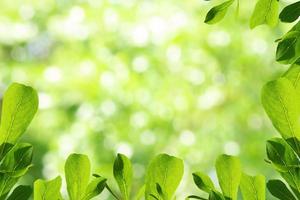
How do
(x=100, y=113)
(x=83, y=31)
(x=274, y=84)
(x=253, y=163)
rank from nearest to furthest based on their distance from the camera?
A: (x=274, y=84) < (x=253, y=163) < (x=100, y=113) < (x=83, y=31)

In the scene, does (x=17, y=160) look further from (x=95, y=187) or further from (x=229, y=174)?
(x=229, y=174)

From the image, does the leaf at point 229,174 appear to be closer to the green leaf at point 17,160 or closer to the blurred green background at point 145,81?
the green leaf at point 17,160

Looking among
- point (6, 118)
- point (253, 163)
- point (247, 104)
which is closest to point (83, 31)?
point (247, 104)

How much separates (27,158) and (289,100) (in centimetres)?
20

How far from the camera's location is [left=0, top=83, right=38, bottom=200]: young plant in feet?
1.42

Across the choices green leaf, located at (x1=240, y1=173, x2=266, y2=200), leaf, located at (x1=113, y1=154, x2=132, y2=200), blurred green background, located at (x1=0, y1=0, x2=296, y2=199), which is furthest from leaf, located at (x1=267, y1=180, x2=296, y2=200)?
blurred green background, located at (x1=0, y1=0, x2=296, y2=199)

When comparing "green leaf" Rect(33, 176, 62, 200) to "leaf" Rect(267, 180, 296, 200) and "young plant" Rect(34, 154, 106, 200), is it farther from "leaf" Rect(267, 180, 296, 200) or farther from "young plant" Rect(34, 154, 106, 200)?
"leaf" Rect(267, 180, 296, 200)

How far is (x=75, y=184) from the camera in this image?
0.45m

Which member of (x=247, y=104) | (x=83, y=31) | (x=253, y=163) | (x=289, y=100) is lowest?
(x=253, y=163)

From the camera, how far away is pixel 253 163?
9.64 ft

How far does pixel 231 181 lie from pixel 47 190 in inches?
5.6

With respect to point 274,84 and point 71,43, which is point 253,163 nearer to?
point 71,43

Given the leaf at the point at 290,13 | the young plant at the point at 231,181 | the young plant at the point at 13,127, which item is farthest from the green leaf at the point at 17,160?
the leaf at the point at 290,13

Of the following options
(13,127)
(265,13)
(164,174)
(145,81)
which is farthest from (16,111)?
(145,81)
